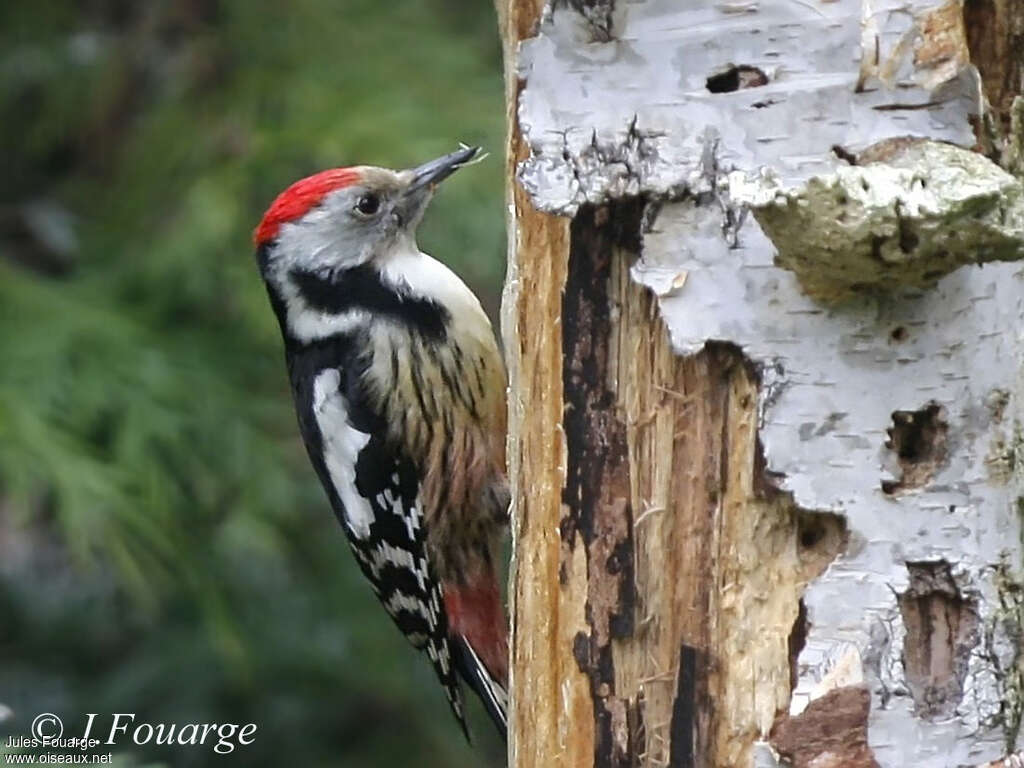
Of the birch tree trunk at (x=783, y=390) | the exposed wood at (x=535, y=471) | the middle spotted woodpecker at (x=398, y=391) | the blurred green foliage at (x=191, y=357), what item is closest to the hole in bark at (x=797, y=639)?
the birch tree trunk at (x=783, y=390)

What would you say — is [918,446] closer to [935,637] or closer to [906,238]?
[935,637]

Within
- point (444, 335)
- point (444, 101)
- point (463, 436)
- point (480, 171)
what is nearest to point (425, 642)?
point (463, 436)

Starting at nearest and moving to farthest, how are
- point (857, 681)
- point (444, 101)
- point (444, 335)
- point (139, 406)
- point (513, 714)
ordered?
point (857, 681) < point (513, 714) < point (444, 335) < point (139, 406) < point (444, 101)

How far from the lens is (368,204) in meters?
3.36

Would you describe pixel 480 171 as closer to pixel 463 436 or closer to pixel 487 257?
pixel 487 257

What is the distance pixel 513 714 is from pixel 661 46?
914 millimetres

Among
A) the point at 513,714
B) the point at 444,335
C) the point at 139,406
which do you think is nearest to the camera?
the point at 513,714

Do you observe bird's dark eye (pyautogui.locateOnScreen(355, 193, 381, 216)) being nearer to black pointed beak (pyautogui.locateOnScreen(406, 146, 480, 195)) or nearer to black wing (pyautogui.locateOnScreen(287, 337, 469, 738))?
black pointed beak (pyautogui.locateOnScreen(406, 146, 480, 195))

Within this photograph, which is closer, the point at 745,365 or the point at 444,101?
the point at 745,365

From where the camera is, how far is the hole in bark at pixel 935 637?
1828 mm

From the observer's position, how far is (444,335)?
3277 mm

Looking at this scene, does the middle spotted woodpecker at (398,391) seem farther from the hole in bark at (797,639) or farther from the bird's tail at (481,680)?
the hole in bark at (797,639)

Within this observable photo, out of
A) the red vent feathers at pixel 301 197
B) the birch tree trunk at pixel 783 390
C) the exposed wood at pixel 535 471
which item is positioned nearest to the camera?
the birch tree trunk at pixel 783 390

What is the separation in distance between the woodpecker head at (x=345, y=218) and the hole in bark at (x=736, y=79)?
1.48 metres
